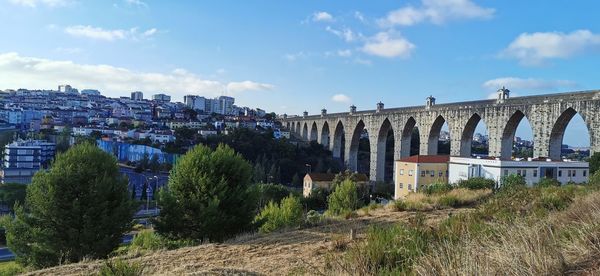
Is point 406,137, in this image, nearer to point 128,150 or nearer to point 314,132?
point 314,132

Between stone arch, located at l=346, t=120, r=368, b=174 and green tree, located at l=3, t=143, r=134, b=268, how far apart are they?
3632 centimetres

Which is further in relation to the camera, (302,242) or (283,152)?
(283,152)

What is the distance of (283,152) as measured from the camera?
52656mm

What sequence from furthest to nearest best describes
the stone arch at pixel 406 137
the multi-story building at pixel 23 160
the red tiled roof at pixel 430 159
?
the multi-story building at pixel 23 160
the stone arch at pixel 406 137
the red tiled roof at pixel 430 159

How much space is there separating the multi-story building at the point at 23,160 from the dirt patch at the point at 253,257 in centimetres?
4674

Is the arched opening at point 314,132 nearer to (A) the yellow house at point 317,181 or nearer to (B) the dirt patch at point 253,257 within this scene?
(A) the yellow house at point 317,181

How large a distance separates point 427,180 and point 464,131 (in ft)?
14.7

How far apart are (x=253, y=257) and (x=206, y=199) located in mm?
5467

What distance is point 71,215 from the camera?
10.9 meters

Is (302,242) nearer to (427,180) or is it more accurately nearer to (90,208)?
(90,208)

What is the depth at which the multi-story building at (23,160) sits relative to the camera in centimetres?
4600

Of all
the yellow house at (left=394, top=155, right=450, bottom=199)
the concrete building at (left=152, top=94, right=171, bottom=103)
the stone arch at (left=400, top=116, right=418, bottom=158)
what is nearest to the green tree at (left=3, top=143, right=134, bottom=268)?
the yellow house at (left=394, top=155, right=450, bottom=199)

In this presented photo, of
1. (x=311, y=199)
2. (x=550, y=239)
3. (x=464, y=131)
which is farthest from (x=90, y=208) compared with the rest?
(x=464, y=131)

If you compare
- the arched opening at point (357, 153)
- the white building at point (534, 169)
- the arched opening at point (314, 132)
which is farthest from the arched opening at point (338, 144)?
the white building at point (534, 169)
